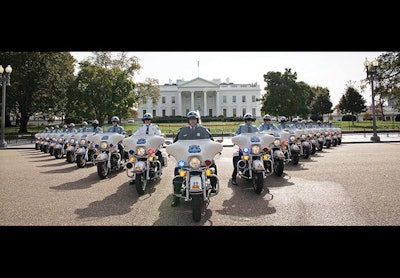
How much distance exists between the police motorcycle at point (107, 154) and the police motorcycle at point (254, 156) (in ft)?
14.4

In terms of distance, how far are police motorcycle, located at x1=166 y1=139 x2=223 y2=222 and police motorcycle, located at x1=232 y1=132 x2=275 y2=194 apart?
146 cm

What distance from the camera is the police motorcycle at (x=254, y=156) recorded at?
253 inches

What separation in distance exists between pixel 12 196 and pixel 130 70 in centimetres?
4414

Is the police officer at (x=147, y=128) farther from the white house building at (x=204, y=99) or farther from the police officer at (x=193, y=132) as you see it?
the white house building at (x=204, y=99)

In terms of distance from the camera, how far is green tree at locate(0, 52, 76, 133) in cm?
3616

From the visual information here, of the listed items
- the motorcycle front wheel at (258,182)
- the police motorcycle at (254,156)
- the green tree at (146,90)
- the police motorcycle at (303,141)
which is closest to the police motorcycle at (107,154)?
the police motorcycle at (254,156)

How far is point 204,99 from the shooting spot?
274ft

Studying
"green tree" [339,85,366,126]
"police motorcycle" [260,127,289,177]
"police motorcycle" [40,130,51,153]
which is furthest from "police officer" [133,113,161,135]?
"green tree" [339,85,366,126]

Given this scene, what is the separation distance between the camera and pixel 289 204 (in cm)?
572

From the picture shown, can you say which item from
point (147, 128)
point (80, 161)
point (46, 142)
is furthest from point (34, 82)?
point (147, 128)

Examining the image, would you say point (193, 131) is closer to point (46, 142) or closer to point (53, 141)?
point (53, 141)

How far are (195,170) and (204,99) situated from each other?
7969 centimetres
